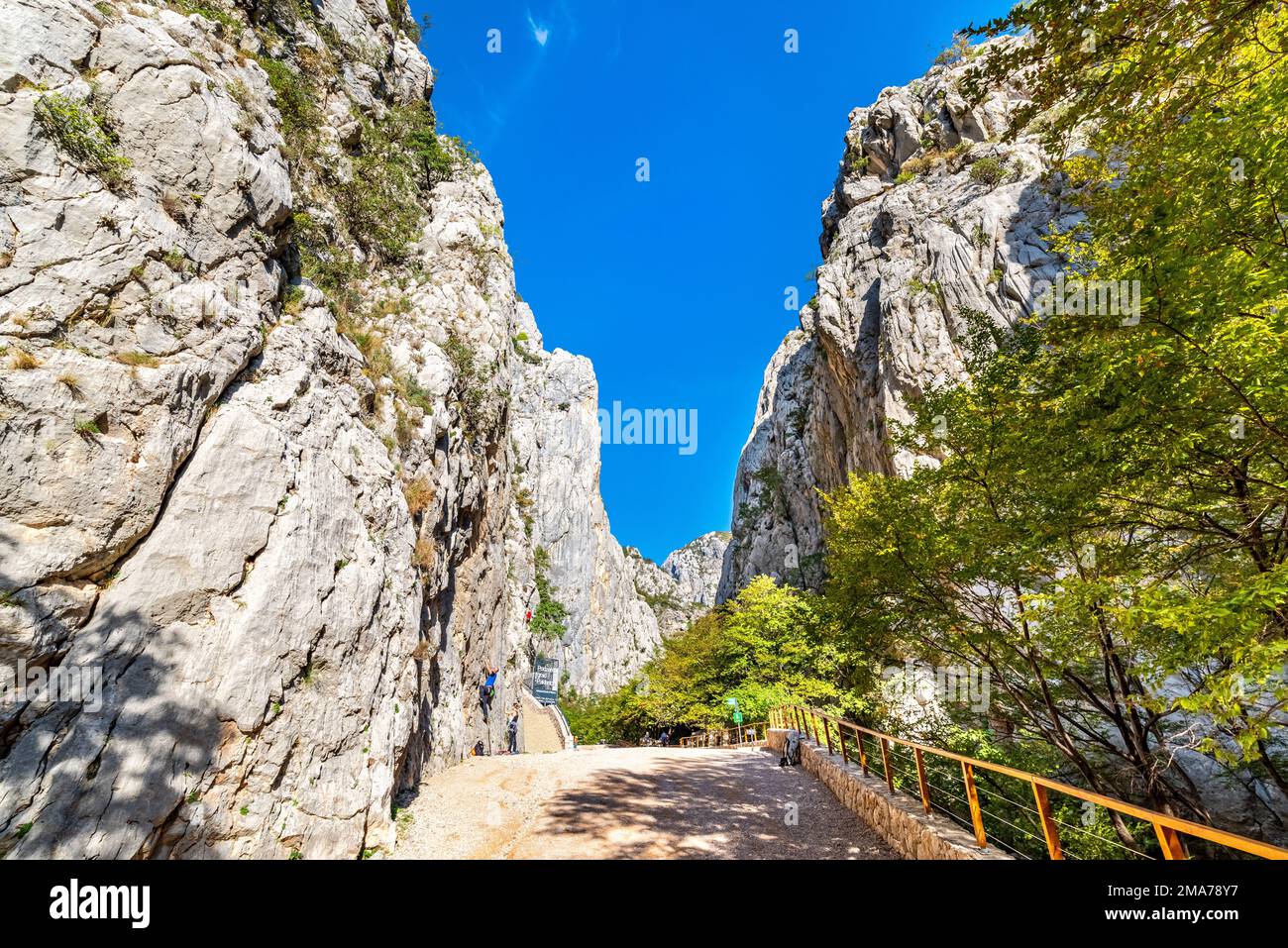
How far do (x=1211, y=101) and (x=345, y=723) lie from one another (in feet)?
43.4

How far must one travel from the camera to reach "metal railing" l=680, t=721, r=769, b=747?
20.4m

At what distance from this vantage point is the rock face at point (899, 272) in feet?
86.1

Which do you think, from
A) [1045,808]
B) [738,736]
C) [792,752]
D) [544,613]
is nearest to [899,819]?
[1045,808]

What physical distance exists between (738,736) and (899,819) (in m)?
16.5

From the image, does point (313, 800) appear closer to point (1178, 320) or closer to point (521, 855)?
point (521, 855)

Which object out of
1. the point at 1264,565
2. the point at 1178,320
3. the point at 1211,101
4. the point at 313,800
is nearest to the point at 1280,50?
the point at 1211,101

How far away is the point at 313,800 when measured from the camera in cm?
668

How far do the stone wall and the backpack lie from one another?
8.15 ft

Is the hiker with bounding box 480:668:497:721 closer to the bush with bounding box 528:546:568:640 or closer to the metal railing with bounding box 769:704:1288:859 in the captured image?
the metal railing with bounding box 769:704:1288:859

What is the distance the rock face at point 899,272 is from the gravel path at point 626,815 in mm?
13628

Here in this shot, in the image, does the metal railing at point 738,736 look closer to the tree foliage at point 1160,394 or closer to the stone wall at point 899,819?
the stone wall at point 899,819

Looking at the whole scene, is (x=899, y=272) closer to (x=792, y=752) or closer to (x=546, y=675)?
(x=792, y=752)

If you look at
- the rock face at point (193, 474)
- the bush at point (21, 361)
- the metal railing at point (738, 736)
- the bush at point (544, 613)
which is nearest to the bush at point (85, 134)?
the rock face at point (193, 474)

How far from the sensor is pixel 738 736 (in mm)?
21469
